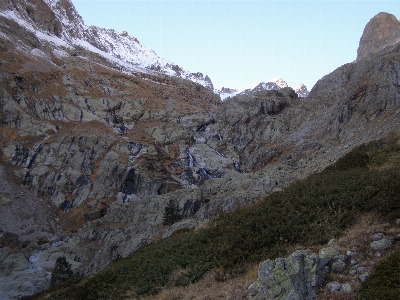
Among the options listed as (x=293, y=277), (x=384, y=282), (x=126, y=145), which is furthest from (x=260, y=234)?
(x=126, y=145)

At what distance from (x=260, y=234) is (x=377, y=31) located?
343ft

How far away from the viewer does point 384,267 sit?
898cm

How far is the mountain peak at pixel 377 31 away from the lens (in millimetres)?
96688

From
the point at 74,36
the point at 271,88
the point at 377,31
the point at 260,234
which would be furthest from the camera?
the point at 271,88

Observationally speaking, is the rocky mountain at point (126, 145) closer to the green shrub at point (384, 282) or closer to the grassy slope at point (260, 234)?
the grassy slope at point (260, 234)

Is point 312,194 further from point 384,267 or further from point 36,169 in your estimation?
point 36,169

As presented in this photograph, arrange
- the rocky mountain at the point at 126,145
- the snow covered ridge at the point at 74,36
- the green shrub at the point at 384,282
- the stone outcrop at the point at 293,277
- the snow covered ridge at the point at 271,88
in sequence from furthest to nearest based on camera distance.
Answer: the snow covered ridge at the point at 271,88 < the snow covered ridge at the point at 74,36 < the rocky mountain at the point at 126,145 < the stone outcrop at the point at 293,277 < the green shrub at the point at 384,282

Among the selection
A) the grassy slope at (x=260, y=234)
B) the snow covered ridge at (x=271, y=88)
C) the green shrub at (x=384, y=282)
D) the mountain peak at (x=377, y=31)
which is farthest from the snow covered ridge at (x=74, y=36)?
the green shrub at (x=384, y=282)

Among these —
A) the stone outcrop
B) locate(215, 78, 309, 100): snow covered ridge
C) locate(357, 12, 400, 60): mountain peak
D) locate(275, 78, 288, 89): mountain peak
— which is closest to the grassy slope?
the stone outcrop

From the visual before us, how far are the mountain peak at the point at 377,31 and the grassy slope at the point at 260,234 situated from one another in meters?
92.6

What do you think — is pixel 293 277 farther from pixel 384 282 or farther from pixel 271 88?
pixel 271 88

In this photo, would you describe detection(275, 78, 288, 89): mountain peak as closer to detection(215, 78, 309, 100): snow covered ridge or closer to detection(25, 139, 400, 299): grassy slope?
detection(215, 78, 309, 100): snow covered ridge

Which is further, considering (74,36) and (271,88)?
(271,88)

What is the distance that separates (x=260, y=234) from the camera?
12672 mm
